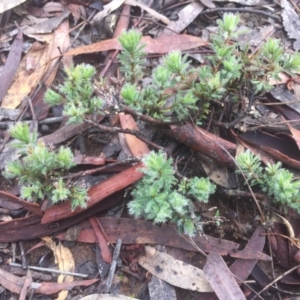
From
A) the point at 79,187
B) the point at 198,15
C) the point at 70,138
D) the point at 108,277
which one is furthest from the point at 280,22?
the point at 108,277

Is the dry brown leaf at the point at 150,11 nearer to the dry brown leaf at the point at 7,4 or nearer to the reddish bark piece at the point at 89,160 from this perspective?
the dry brown leaf at the point at 7,4

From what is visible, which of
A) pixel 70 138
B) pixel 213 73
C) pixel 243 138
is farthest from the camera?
pixel 70 138

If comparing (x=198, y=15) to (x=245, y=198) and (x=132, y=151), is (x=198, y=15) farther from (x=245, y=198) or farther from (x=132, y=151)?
(x=245, y=198)

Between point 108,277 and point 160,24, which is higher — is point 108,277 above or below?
below

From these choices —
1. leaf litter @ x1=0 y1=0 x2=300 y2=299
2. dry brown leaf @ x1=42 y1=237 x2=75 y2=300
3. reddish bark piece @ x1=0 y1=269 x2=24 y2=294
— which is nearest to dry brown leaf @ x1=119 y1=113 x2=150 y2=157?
leaf litter @ x1=0 y1=0 x2=300 y2=299

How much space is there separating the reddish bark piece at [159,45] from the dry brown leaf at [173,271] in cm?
113

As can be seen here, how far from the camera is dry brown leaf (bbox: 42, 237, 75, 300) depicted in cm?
217

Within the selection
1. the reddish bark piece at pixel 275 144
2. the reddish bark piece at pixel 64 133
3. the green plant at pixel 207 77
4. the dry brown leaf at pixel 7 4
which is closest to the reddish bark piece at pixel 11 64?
the dry brown leaf at pixel 7 4

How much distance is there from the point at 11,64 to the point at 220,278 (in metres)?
1.68

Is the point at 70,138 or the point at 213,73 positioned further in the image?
the point at 70,138

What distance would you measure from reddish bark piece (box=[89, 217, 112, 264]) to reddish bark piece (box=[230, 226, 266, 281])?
58 cm

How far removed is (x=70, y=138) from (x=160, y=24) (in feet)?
2.94

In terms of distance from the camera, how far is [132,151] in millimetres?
2270

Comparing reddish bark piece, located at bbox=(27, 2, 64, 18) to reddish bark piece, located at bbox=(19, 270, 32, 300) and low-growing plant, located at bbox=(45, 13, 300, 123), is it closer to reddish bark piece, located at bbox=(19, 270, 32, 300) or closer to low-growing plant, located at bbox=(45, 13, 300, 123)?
low-growing plant, located at bbox=(45, 13, 300, 123)
